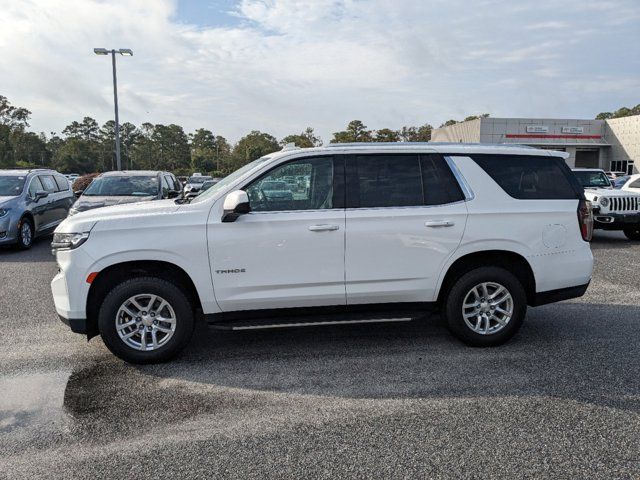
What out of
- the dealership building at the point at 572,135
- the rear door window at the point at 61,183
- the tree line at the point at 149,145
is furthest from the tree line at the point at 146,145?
the rear door window at the point at 61,183

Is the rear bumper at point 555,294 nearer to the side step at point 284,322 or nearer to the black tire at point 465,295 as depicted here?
the black tire at point 465,295

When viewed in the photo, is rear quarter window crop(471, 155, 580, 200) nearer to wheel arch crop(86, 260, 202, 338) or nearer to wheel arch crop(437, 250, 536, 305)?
wheel arch crop(437, 250, 536, 305)

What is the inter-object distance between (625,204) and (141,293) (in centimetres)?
1127

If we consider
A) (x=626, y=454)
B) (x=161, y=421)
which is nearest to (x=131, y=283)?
(x=161, y=421)

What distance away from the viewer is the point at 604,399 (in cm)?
394

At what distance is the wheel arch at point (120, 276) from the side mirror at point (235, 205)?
0.64m

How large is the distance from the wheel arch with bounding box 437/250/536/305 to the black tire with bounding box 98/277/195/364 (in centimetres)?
234

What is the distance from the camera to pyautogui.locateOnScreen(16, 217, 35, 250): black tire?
1115 centimetres

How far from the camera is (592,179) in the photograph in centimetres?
1404

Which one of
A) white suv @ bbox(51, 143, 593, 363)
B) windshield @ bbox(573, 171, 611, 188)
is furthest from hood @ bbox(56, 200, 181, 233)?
windshield @ bbox(573, 171, 611, 188)

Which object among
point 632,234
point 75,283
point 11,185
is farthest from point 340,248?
point 632,234

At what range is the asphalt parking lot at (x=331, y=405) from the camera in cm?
314

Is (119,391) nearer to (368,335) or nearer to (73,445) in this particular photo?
(73,445)

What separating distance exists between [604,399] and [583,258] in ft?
5.20
